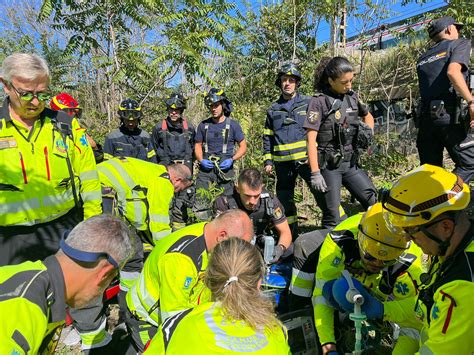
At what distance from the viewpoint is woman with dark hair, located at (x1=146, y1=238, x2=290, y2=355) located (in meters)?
1.64

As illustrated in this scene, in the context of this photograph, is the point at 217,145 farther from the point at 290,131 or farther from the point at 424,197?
the point at 424,197

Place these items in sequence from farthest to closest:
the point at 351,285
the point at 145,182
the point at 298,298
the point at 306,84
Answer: the point at 306,84 < the point at 145,182 < the point at 298,298 < the point at 351,285

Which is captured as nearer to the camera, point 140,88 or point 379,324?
point 379,324

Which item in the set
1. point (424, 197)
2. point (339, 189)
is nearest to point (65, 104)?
point (339, 189)

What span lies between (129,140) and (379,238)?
4.37 metres

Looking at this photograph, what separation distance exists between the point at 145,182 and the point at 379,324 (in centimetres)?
240

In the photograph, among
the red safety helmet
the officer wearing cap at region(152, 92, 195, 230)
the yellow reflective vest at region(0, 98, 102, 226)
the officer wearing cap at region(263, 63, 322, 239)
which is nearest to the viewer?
the yellow reflective vest at region(0, 98, 102, 226)

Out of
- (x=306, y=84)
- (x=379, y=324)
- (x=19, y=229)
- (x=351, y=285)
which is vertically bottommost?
(x=379, y=324)

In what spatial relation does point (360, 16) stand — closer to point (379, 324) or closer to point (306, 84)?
point (306, 84)

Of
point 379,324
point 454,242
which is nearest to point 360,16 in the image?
point 379,324

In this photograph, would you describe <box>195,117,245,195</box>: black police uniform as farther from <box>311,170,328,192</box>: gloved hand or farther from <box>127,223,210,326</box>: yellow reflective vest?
<box>127,223,210,326</box>: yellow reflective vest

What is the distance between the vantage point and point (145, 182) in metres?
3.81

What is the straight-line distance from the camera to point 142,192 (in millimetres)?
3828

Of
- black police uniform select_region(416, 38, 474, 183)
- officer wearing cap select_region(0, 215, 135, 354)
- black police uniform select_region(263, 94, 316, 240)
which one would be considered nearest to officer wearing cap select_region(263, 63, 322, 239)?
black police uniform select_region(263, 94, 316, 240)
